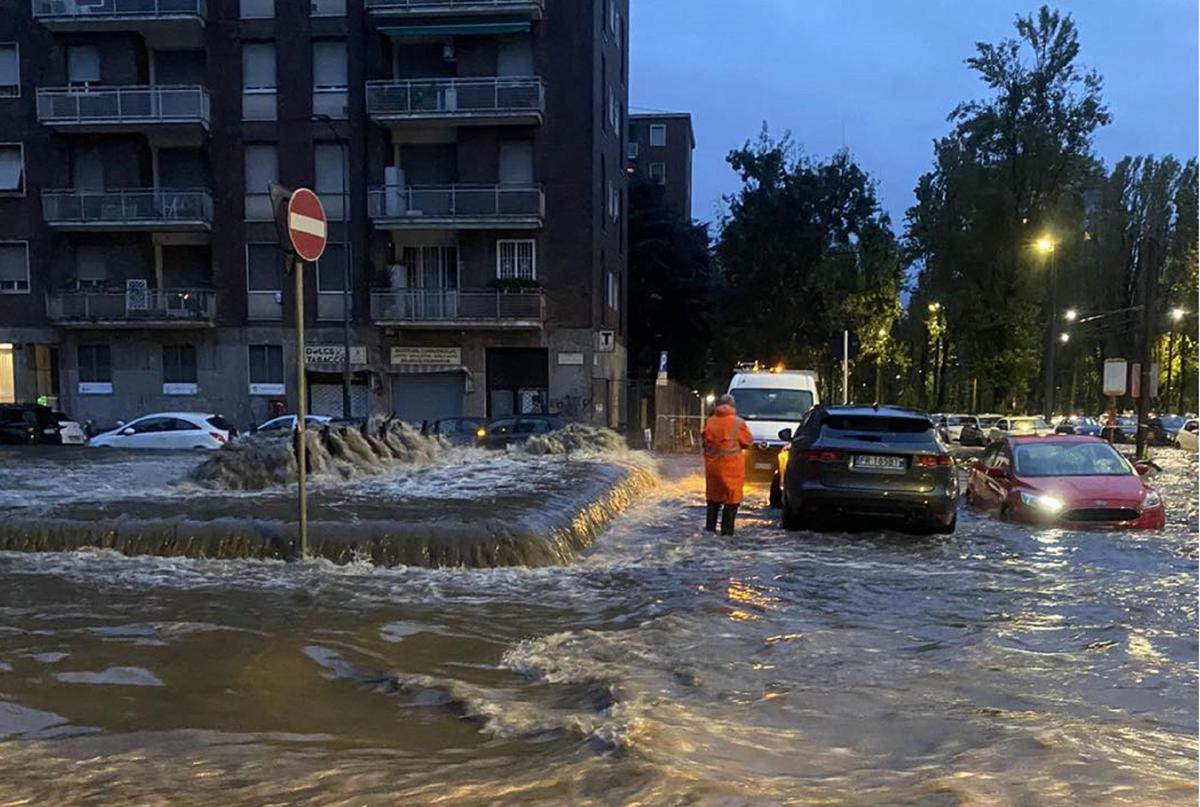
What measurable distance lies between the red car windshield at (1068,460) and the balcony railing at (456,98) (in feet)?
74.6

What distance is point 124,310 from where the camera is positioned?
3216cm

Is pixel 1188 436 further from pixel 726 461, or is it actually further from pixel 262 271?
pixel 262 271

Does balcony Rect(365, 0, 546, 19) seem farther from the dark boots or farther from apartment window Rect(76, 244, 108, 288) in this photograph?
the dark boots

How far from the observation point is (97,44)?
32.8 m

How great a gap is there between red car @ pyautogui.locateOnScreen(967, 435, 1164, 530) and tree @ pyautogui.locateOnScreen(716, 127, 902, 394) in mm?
26270

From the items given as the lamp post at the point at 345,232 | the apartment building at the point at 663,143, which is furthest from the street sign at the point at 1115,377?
the apartment building at the point at 663,143

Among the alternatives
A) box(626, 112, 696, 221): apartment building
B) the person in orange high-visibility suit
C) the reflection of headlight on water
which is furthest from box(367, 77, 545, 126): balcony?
box(626, 112, 696, 221): apartment building

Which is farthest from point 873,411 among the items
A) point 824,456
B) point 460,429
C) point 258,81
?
point 258,81

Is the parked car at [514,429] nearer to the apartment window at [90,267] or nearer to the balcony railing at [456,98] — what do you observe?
the balcony railing at [456,98]

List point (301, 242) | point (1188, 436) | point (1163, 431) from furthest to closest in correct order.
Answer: point (1163, 431), point (1188, 436), point (301, 242)

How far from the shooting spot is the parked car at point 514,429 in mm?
19891

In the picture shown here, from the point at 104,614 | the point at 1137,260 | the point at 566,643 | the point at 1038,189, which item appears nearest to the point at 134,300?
the point at 104,614

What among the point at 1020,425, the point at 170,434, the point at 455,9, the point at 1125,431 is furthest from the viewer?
the point at 1125,431

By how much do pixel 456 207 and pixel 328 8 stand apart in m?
8.37
